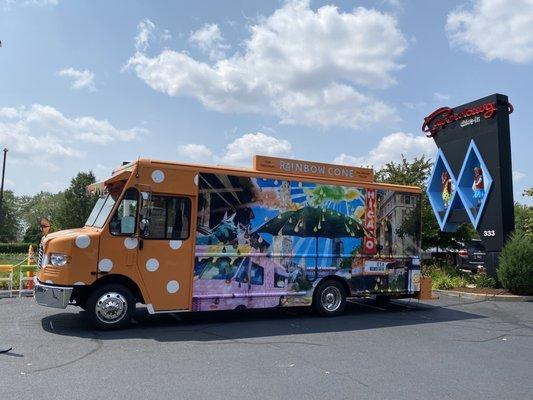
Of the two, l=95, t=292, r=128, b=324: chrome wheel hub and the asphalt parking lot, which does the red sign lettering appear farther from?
l=95, t=292, r=128, b=324: chrome wheel hub

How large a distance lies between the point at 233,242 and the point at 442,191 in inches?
515

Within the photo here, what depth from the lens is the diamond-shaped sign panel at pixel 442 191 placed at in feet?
63.7

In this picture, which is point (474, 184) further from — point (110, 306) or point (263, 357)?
point (110, 306)

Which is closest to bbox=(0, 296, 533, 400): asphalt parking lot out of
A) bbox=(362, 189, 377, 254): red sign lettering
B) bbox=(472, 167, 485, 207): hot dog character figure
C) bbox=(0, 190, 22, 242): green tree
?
bbox=(362, 189, 377, 254): red sign lettering

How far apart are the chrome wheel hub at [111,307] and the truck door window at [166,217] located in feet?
3.75

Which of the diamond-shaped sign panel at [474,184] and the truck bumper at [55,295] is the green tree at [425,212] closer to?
the diamond-shaped sign panel at [474,184]

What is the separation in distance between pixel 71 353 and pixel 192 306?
8.64 ft

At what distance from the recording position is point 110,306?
8.69 meters

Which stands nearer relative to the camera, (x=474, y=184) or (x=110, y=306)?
(x=110, y=306)

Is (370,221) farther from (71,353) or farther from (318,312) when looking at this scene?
(71,353)

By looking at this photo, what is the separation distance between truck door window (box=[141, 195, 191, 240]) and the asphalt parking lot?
1.69 metres

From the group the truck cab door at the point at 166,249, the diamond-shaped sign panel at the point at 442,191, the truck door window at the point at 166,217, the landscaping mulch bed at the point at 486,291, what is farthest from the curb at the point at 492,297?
the truck door window at the point at 166,217

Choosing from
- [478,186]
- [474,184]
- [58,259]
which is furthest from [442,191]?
[58,259]

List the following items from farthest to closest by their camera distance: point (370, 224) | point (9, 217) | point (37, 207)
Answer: point (37, 207), point (9, 217), point (370, 224)
